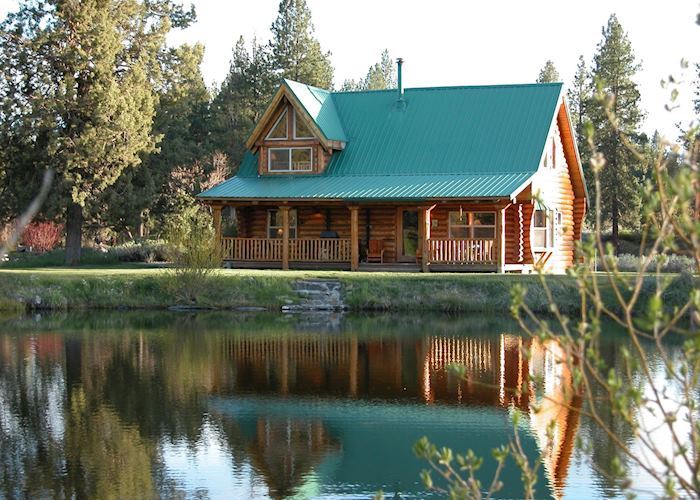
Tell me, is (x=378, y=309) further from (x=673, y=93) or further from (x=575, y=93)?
(x=575, y=93)

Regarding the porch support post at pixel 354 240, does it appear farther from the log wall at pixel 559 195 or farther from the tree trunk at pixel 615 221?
the tree trunk at pixel 615 221

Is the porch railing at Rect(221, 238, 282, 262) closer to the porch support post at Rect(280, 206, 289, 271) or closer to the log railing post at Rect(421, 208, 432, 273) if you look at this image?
the porch support post at Rect(280, 206, 289, 271)

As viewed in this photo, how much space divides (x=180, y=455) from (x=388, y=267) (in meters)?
22.8

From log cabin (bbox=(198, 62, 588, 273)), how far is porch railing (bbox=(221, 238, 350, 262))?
0.16 ft

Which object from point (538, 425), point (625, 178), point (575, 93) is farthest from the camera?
point (575, 93)

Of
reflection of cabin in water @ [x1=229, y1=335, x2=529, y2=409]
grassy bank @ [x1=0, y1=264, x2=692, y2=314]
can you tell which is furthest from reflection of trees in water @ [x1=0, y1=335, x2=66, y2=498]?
grassy bank @ [x1=0, y1=264, x2=692, y2=314]

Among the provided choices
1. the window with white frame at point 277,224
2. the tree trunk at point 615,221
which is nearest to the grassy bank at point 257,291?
the window with white frame at point 277,224

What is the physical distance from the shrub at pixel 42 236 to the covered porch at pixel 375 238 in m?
19.1

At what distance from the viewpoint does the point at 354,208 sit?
114 ft

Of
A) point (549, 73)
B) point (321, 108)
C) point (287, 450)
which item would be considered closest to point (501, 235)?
point (321, 108)

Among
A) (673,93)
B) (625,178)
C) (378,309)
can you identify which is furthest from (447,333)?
(625,178)

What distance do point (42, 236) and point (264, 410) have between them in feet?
134

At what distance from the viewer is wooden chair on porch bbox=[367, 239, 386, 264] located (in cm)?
3628

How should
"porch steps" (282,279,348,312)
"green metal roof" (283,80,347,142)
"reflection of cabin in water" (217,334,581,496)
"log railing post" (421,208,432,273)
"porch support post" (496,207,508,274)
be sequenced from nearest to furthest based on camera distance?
1. "reflection of cabin in water" (217,334,581,496)
2. "porch steps" (282,279,348,312)
3. "porch support post" (496,207,508,274)
4. "log railing post" (421,208,432,273)
5. "green metal roof" (283,80,347,142)
